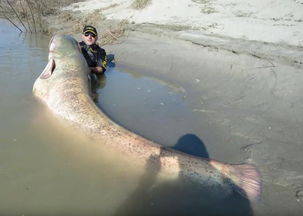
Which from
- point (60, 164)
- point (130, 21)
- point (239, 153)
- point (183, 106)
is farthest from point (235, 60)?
point (130, 21)

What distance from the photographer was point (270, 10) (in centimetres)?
1024

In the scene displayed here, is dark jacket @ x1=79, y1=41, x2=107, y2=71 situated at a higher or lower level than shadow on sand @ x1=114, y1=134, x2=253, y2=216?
higher

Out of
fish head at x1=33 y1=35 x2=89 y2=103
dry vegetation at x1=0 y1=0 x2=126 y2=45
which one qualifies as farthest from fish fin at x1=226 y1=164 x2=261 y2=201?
dry vegetation at x1=0 y1=0 x2=126 y2=45

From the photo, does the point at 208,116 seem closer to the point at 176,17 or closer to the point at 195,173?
the point at 195,173

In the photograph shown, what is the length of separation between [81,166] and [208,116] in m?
2.16

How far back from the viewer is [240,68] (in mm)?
6938

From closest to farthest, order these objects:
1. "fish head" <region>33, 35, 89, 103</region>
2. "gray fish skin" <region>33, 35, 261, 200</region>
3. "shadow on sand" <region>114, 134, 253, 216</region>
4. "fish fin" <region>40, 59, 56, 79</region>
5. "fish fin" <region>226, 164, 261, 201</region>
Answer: "shadow on sand" <region>114, 134, 253, 216</region> < "fish fin" <region>226, 164, 261, 201</region> < "gray fish skin" <region>33, 35, 261, 200</region> < "fish head" <region>33, 35, 89, 103</region> < "fish fin" <region>40, 59, 56, 79</region>

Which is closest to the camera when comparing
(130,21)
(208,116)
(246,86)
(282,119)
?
(282,119)

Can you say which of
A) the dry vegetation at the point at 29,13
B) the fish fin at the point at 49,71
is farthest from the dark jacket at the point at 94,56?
the dry vegetation at the point at 29,13

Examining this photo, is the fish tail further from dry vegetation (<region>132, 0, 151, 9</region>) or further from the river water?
dry vegetation (<region>132, 0, 151, 9</region>)

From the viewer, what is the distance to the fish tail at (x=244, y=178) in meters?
3.51

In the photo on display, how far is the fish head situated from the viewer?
5816 millimetres

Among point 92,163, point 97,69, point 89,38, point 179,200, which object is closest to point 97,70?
point 97,69

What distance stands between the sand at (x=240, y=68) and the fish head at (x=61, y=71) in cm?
180
